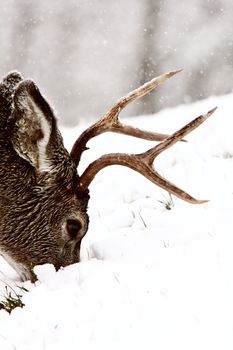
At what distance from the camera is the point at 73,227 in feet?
16.8

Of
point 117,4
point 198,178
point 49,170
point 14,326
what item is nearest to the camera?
point 14,326

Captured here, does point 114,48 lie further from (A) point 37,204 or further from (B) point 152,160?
(B) point 152,160

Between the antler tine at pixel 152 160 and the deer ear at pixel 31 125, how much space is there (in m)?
0.38

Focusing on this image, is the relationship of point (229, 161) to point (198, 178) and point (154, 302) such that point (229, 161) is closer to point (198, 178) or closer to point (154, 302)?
point (198, 178)

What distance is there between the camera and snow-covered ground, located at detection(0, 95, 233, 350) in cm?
347

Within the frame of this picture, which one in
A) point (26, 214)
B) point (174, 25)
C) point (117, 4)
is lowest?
point (26, 214)

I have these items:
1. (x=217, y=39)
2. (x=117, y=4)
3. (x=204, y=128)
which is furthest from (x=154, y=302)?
(x=117, y=4)

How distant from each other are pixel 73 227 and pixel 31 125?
3.21ft

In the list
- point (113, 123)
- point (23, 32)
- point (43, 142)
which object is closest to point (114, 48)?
point (23, 32)

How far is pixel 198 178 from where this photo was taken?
21.4 ft

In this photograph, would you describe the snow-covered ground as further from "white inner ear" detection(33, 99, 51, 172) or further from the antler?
"white inner ear" detection(33, 99, 51, 172)

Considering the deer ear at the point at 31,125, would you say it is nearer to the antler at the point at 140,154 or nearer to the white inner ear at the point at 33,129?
the white inner ear at the point at 33,129

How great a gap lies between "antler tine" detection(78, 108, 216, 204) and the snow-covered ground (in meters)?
0.41

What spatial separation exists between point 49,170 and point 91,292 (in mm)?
1166
